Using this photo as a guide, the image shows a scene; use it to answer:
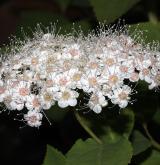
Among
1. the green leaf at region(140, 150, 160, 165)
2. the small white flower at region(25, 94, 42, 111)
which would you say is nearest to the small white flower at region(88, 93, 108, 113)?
the small white flower at region(25, 94, 42, 111)

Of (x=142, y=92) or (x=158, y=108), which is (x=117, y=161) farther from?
(x=158, y=108)

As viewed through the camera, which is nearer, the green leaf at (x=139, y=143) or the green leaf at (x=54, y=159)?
the green leaf at (x=54, y=159)

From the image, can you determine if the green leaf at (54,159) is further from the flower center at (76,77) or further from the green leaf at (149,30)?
the green leaf at (149,30)

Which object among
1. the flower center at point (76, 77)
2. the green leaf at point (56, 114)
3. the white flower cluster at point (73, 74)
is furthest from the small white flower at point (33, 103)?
the green leaf at point (56, 114)

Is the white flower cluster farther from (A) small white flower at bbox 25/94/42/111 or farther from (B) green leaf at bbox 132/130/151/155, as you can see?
(B) green leaf at bbox 132/130/151/155

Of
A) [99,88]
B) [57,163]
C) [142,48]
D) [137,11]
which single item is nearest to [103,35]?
[142,48]
